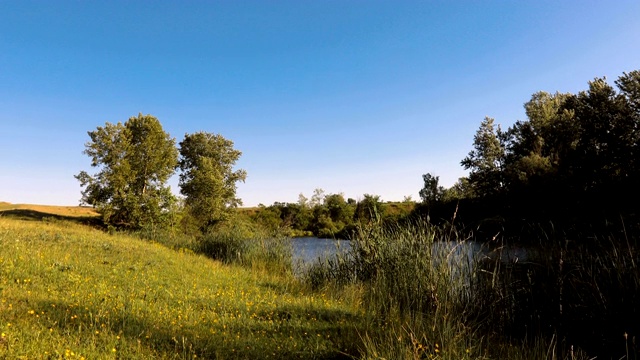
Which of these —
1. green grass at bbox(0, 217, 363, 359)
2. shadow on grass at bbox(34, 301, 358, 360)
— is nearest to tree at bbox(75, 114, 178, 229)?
green grass at bbox(0, 217, 363, 359)

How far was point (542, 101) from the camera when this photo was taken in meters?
44.5

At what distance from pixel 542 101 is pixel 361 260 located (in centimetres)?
4507

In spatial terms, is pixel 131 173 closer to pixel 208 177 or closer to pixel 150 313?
pixel 208 177

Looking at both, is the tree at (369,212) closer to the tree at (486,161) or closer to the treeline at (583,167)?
the treeline at (583,167)

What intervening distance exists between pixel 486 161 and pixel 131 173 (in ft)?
133

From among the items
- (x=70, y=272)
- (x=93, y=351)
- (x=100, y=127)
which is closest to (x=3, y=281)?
(x=70, y=272)

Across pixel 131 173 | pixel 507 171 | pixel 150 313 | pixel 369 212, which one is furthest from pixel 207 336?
pixel 507 171

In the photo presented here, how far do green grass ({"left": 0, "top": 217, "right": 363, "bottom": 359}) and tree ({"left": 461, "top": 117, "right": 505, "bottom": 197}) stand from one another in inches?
1583

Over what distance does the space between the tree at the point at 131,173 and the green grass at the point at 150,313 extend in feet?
71.2

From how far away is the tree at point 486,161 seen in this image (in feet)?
144

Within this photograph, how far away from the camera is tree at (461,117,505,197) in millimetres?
43844

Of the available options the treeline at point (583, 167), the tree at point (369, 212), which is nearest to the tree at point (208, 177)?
the treeline at point (583, 167)

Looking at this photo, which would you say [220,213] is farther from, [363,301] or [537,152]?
[537,152]

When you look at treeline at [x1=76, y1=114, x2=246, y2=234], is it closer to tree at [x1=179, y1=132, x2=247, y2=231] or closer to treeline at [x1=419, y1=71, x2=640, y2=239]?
tree at [x1=179, y1=132, x2=247, y2=231]
